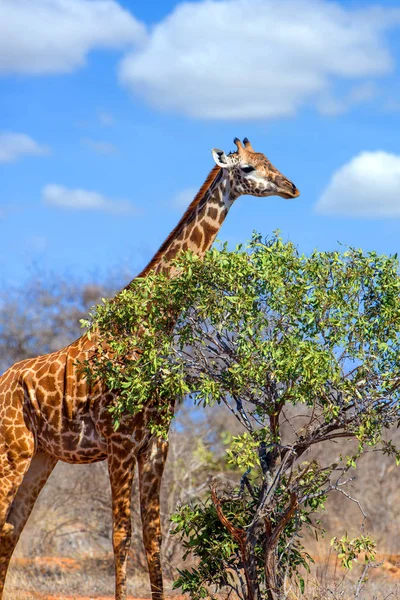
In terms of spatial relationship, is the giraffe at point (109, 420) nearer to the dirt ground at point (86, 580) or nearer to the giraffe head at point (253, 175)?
the giraffe head at point (253, 175)

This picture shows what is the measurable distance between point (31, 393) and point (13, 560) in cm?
641

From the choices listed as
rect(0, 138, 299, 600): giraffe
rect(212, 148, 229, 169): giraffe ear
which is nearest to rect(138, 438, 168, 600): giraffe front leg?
rect(0, 138, 299, 600): giraffe

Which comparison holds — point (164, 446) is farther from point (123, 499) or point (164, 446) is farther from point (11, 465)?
point (11, 465)

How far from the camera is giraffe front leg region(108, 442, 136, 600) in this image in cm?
808

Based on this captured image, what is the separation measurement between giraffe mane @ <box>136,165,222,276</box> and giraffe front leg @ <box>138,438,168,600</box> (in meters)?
1.67

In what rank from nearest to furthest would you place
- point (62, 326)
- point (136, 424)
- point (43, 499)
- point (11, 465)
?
point (136, 424) → point (11, 465) → point (43, 499) → point (62, 326)

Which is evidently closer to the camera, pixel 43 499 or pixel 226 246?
pixel 226 246

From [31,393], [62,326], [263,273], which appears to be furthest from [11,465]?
[62,326]

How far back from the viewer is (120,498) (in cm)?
811

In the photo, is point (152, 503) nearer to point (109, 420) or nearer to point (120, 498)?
point (120, 498)

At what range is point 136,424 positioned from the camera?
802 centimetres

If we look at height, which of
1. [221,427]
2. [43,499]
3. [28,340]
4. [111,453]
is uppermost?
[28,340]

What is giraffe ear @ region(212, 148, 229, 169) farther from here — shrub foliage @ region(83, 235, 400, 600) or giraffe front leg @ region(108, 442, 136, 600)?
giraffe front leg @ region(108, 442, 136, 600)

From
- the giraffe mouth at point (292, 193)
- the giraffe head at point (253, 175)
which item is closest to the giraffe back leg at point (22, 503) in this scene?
the giraffe head at point (253, 175)
